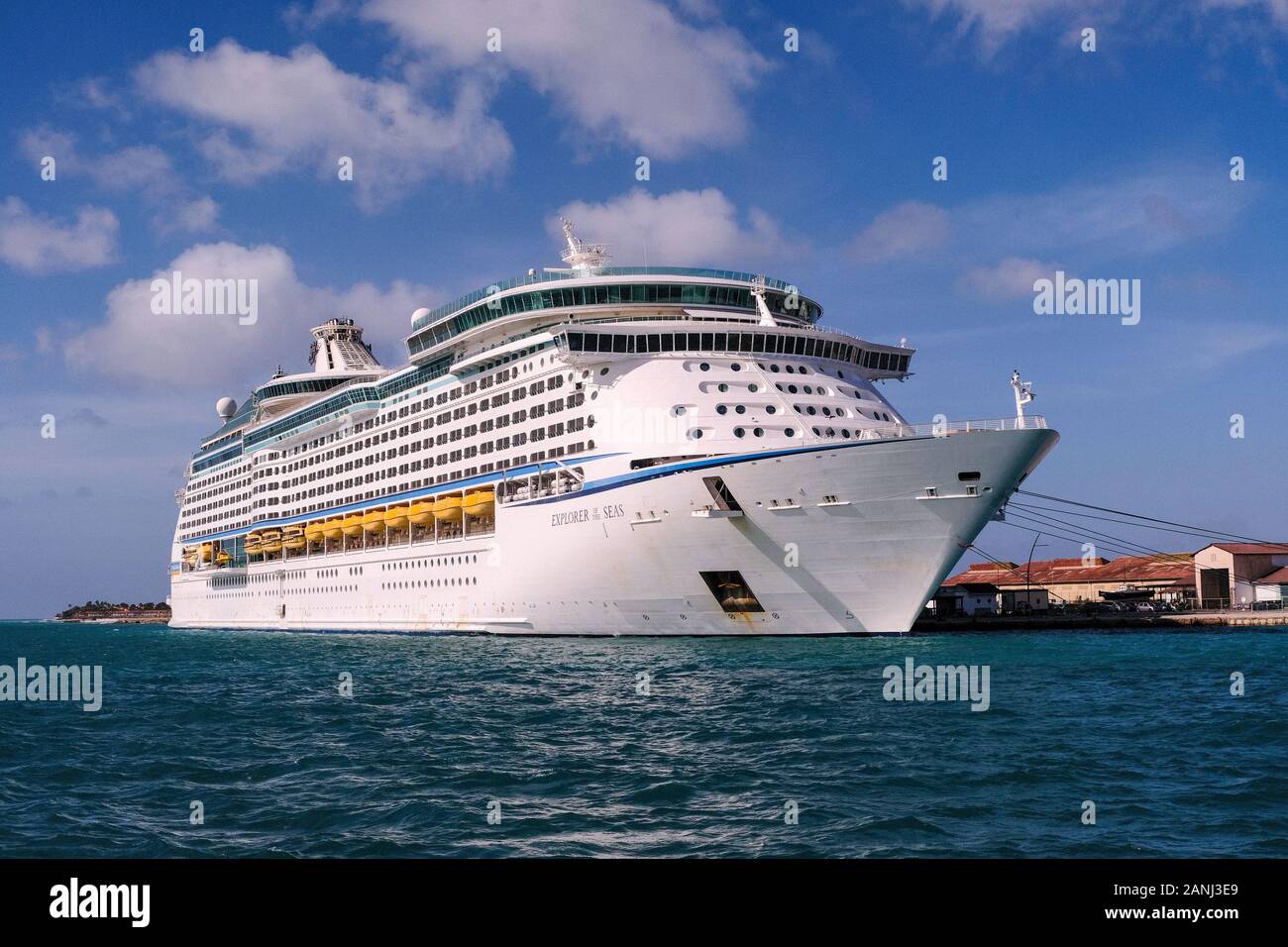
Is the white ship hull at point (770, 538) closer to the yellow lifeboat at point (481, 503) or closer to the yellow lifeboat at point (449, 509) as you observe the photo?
the yellow lifeboat at point (481, 503)

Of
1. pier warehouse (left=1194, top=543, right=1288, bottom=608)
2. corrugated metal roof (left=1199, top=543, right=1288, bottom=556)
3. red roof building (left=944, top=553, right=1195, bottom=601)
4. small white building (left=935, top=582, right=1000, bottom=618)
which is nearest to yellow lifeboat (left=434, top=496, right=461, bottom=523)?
small white building (left=935, top=582, right=1000, bottom=618)

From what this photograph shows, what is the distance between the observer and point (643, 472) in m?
34.9

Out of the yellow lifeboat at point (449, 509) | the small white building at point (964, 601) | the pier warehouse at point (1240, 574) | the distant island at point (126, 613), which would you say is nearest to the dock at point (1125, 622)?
the pier warehouse at point (1240, 574)

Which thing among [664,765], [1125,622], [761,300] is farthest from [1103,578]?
[664,765]

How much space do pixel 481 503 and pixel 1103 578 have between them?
50041mm

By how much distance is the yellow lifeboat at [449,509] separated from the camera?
47031mm

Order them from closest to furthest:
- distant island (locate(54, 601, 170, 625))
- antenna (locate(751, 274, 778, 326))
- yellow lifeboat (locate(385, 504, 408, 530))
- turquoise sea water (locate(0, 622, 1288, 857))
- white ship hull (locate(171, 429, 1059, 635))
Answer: turquoise sea water (locate(0, 622, 1288, 857)) → white ship hull (locate(171, 429, 1059, 635)) → antenna (locate(751, 274, 778, 326)) → yellow lifeboat (locate(385, 504, 408, 530)) → distant island (locate(54, 601, 170, 625))

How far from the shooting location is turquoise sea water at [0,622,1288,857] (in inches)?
449

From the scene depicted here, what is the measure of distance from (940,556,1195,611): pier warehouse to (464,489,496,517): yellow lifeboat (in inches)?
1492

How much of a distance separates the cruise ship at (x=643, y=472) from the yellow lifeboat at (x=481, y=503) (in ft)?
0.31

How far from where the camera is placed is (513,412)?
147 feet

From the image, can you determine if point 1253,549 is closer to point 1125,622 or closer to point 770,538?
point 1125,622

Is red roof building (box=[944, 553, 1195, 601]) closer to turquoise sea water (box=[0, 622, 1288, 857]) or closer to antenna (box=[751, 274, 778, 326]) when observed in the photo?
antenna (box=[751, 274, 778, 326])

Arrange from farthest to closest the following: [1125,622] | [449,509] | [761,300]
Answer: [1125,622] → [449,509] → [761,300]
